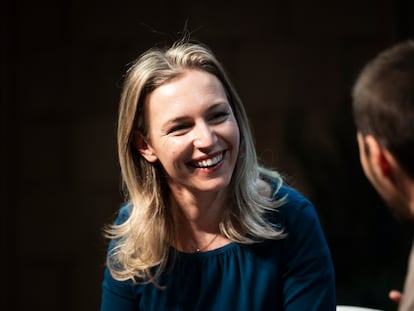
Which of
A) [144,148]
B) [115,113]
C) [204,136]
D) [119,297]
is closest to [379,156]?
[204,136]

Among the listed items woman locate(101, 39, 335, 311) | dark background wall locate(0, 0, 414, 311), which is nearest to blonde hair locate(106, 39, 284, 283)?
woman locate(101, 39, 335, 311)

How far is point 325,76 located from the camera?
3471mm

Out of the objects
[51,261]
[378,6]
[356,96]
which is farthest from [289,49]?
[356,96]

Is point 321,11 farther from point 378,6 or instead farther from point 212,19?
point 212,19

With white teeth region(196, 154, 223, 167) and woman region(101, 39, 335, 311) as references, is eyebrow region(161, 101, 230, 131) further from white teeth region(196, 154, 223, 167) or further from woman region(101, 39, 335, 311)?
white teeth region(196, 154, 223, 167)

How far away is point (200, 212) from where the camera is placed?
6.39 feet

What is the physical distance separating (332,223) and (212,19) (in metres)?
1.22

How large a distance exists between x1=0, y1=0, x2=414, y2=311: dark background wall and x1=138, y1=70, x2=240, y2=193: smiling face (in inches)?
64.1

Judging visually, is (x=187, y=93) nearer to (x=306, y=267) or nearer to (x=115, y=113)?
(x=306, y=267)

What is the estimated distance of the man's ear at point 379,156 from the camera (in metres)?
1.22

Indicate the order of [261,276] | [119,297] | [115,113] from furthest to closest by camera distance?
1. [115,113]
2. [119,297]
3. [261,276]

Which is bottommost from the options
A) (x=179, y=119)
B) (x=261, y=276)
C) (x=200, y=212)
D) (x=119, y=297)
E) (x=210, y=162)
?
(x=119, y=297)

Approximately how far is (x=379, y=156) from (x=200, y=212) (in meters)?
0.81

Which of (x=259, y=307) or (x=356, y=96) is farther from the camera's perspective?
(x=259, y=307)
